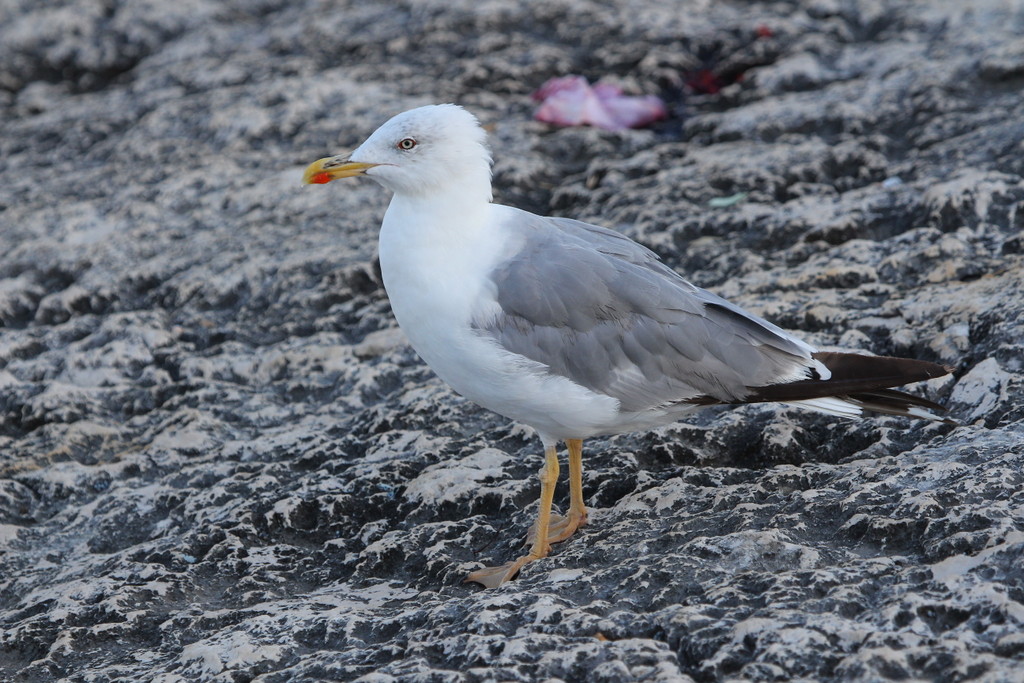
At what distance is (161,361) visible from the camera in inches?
189

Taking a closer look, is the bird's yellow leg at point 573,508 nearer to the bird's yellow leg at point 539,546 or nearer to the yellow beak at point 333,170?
the bird's yellow leg at point 539,546

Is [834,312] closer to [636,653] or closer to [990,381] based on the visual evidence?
[990,381]

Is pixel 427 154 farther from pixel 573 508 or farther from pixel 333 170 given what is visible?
pixel 573 508

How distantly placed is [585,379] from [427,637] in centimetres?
98

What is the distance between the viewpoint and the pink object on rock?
6398 mm

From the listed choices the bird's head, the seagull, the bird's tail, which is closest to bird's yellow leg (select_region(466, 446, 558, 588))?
the seagull

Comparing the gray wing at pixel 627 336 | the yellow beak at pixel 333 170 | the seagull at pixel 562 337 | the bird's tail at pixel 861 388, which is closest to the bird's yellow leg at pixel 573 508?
the seagull at pixel 562 337

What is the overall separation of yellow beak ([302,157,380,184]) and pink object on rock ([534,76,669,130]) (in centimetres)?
289

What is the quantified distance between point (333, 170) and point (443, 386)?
1.14 m

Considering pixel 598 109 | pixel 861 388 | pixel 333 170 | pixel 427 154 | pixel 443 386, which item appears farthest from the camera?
pixel 598 109

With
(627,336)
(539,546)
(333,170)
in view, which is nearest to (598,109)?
(333,170)

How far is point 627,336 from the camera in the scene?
3.44 meters

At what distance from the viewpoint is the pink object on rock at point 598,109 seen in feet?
21.0

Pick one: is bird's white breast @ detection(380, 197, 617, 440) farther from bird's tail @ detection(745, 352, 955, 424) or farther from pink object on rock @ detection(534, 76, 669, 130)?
pink object on rock @ detection(534, 76, 669, 130)
